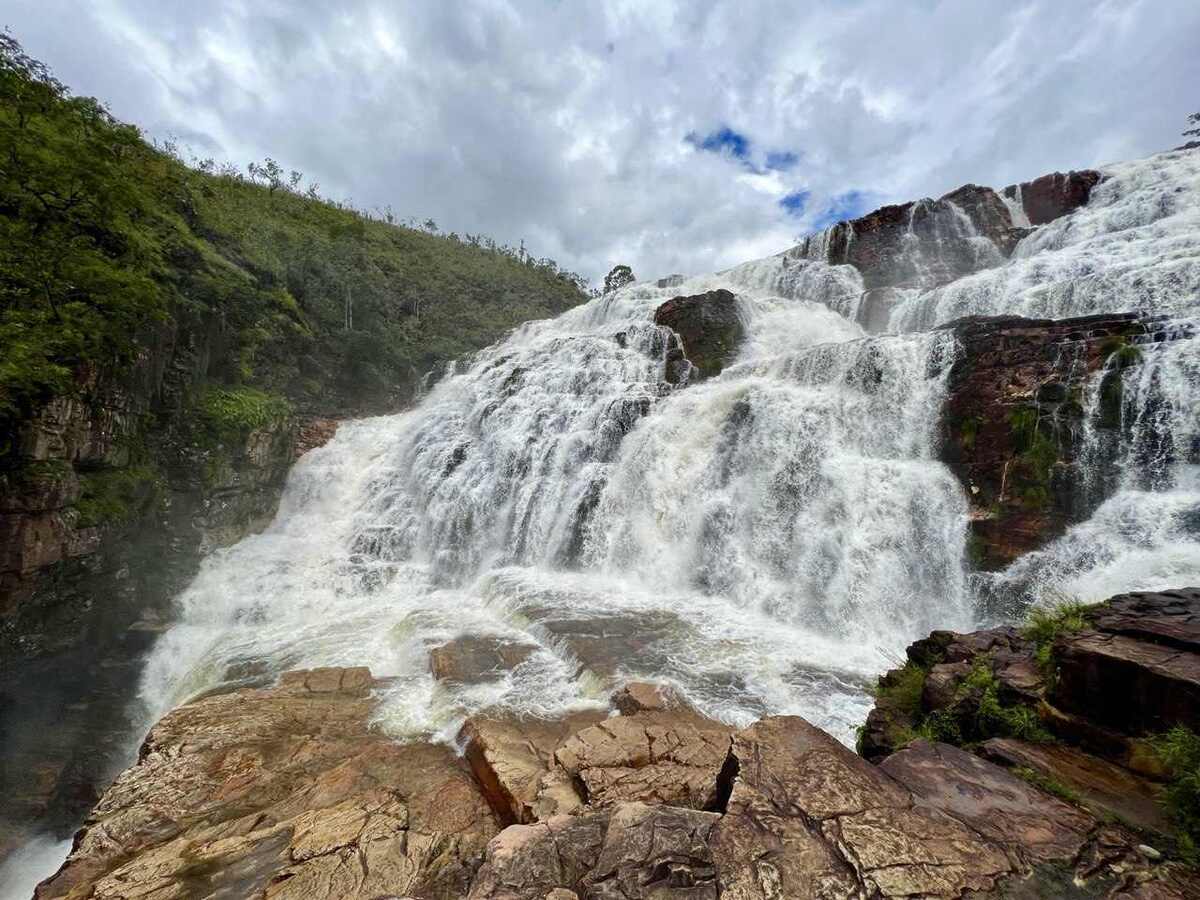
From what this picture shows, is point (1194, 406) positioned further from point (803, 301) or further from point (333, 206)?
point (333, 206)

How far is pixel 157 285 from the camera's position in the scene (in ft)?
39.5

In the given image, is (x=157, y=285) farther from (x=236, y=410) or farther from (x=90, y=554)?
(x=90, y=554)

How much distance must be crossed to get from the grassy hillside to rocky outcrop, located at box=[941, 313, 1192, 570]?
Result: 17377 millimetres

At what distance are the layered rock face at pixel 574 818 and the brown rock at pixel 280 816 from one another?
2 centimetres

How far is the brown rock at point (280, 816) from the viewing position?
4375 millimetres

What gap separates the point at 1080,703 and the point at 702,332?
17.3 meters

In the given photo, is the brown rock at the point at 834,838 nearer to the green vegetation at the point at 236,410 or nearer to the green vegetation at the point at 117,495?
the green vegetation at the point at 117,495

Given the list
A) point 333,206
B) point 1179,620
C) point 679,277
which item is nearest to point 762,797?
point 1179,620

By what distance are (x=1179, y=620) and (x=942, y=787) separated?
264 centimetres

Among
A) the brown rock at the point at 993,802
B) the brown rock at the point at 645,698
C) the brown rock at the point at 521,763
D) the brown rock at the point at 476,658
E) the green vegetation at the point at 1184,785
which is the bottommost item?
the brown rock at the point at 476,658

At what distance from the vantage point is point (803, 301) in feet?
80.4

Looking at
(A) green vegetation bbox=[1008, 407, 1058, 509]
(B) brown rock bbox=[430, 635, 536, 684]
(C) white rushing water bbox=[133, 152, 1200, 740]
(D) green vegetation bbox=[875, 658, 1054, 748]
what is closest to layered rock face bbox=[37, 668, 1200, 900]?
(D) green vegetation bbox=[875, 658, 1054, 748]

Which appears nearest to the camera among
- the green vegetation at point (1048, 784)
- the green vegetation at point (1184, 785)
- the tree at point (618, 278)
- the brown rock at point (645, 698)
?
the green vegetation at point (1184, 785)

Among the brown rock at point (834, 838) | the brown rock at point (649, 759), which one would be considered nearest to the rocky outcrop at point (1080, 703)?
the brown rock at point (834, 838)
